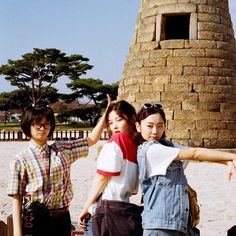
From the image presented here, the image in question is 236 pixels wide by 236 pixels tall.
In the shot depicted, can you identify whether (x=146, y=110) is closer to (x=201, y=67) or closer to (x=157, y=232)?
(x=157, y=232)

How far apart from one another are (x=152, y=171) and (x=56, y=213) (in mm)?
727

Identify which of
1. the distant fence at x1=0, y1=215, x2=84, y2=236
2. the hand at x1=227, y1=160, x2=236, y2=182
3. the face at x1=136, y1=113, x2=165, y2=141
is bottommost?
the distant fence at x1=0, y1=215, x2=84, y2=236

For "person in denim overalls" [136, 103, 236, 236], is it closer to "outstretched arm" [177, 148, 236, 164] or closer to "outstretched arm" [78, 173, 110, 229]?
"outstretched arm" [177, 148, 236, 164]

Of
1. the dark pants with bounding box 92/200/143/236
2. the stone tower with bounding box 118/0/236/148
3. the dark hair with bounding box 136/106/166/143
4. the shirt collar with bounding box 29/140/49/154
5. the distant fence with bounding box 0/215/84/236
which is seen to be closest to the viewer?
the dark pants with bounding box 92/200/143/236

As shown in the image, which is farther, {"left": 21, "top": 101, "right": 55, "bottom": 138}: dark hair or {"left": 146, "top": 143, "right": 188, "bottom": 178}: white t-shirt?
{"left": 21, "top": 101, "right": 55, "bottom": 138}: dark hair

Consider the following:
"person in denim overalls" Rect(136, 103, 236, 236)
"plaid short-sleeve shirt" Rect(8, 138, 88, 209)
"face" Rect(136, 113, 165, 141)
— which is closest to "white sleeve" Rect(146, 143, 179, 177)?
"person in denim overalls" Rect(136, 103, 236, 236)

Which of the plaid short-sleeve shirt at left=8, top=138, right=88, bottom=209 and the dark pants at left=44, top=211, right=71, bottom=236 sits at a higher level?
the plaid short-sleeve shirt at left=8, top=138, right=88, bottom=209

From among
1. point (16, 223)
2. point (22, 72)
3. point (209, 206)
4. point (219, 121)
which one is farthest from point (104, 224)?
point (22, 72)

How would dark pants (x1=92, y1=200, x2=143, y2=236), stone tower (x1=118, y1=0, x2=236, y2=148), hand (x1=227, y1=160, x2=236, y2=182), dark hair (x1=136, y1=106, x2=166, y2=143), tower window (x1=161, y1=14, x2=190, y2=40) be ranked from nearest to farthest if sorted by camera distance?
1. hand (x1=227, y1=160, x2=236, y2=182)
2. dark pants (x1=92, y1=200, x2=143, y2=236)
3. dark hair (x1=136, y1=106, x2=166, y2=143)
4. stone tower (x1=118, y1=0, x2=236, y2=148)
5. tower window (x1=161, y1=14, x2=190, y2=40)

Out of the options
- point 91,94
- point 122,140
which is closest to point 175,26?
point 122,140

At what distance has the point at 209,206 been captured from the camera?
820 cm

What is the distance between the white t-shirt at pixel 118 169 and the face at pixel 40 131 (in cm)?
45

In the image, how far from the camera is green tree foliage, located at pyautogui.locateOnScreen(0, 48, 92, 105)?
43.2m

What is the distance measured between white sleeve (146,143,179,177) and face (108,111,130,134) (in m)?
0.37
